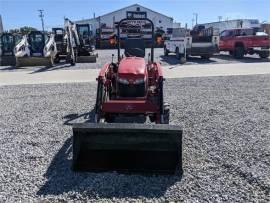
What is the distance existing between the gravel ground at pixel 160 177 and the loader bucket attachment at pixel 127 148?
0.54 ft

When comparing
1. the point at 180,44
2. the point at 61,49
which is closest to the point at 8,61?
the point at 61,49

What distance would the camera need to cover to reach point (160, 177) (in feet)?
13.4

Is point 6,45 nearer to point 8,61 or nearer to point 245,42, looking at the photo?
point 8,61

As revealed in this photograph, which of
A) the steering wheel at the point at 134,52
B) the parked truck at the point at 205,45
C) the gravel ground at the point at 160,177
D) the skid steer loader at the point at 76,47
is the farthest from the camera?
the parked truck at the point at 205,45

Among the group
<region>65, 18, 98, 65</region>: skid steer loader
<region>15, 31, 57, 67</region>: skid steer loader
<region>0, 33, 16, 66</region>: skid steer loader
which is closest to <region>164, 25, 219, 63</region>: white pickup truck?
<region>65, 18, 98, 65</region>: skid steer loader

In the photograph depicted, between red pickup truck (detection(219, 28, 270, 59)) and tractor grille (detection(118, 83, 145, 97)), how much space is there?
1550 cm

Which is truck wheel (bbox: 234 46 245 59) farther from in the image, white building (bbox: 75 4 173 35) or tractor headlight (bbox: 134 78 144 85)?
white building (bbox: 75 4 173 35)

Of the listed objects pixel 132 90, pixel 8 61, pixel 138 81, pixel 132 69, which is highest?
pixel 132 69

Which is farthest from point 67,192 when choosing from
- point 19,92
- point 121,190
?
point 19,92

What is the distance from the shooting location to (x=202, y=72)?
14633mm

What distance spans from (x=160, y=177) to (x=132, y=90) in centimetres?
208

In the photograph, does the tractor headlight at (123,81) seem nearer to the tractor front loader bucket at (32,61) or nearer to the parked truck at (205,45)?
the tractor front loader bucket at (32,61)

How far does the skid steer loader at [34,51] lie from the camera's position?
18.3 m

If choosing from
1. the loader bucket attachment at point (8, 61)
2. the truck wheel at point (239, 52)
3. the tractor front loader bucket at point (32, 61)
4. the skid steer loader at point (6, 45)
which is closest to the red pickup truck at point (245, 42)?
the truck wheel at point (239, 52)
